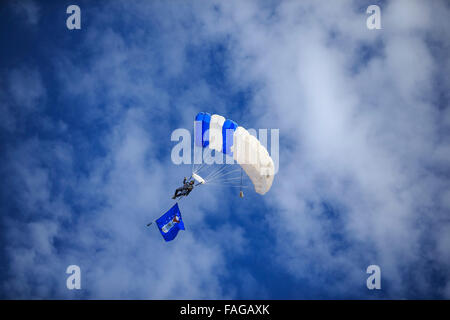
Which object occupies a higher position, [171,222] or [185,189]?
[185,189]

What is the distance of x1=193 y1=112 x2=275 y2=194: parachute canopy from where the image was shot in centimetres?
2866

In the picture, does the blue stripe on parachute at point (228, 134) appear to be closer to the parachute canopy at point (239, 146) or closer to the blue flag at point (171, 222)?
the parachute canopy at point (239, 146)

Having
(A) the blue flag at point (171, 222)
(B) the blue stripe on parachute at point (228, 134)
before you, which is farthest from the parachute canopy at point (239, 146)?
(A) the blue flag at point (171, 222)

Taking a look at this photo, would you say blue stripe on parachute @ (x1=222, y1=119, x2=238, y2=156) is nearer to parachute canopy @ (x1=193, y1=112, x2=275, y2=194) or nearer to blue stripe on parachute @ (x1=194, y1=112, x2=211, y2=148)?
parachute canopy @ (x1=193, y1=112, x2=275, y2=194)

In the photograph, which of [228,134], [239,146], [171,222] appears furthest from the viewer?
[171,222]

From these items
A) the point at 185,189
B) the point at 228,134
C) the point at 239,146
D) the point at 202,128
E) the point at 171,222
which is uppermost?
the point at 202,128

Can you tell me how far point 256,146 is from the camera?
28.8 meters

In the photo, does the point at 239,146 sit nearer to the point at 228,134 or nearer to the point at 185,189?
the point at 228,134

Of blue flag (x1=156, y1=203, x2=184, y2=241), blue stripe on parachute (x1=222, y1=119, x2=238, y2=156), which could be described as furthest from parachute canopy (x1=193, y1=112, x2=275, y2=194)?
blue flag (x1=156, y1=203, x2=184, y2=241)

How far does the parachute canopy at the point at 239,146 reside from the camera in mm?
28656

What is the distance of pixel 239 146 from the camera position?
28875 millimetres

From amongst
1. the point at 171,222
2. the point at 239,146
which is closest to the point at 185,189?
the point at 171,222

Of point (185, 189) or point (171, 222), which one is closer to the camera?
point (185, 189)
